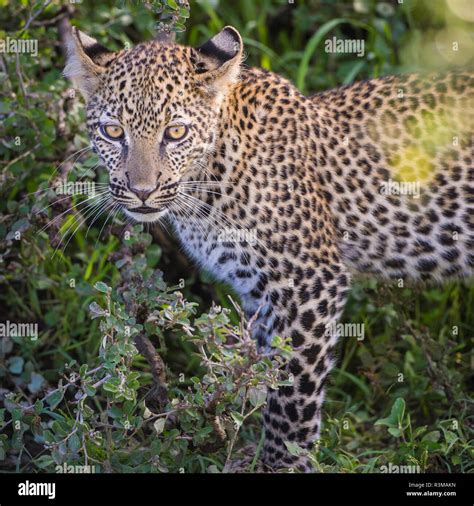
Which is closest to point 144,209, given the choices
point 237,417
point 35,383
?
point 237,417

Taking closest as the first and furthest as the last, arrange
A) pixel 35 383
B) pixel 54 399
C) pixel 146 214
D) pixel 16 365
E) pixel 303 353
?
pixel 54 399, pixel 146 214, pixel 303 353, pixel 35 383, pixel 16 365

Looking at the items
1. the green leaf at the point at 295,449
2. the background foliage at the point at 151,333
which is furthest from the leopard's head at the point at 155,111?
the green leaf at the point at 295,449

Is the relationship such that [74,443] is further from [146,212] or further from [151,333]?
[146,212]

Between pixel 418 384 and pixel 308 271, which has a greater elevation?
pixel 308 271

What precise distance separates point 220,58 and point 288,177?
0.87 metres

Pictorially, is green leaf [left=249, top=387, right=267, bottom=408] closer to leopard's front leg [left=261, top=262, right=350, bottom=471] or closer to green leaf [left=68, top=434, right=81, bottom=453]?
leopard's front leg [left=261, top=262, right=350, bottom=471]

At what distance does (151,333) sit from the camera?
Result: 20.4 ft

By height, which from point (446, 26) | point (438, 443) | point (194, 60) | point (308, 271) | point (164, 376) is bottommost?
point (438, 443)

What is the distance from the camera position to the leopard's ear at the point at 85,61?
6289mm

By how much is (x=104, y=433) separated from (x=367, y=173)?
2.41 metres

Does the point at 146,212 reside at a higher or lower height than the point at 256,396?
higher

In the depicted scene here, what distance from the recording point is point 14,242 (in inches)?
298
